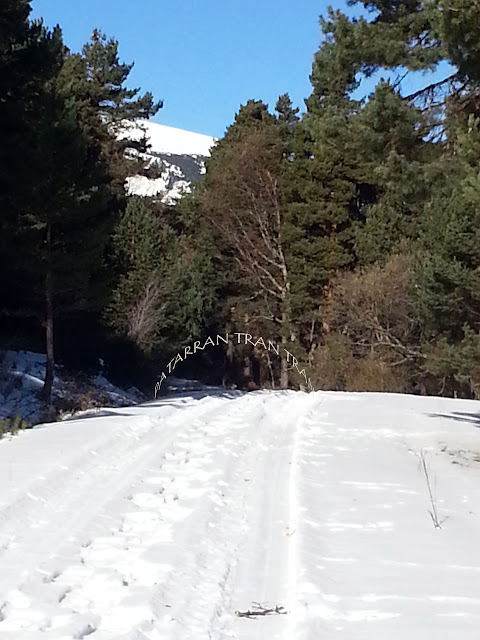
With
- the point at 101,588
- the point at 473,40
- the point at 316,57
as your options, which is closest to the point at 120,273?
the point at 316,57

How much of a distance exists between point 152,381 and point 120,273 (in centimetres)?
375

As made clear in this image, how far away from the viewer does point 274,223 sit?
3531 centimetres

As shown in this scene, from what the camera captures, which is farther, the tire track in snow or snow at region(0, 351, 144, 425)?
snow at region(0, 351, 144, 425)

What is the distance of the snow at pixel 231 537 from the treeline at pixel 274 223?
3.53 metres

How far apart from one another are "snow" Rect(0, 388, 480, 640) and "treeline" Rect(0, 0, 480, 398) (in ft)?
11.6

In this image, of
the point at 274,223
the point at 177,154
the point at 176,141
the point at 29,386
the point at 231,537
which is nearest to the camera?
the point at 231,537

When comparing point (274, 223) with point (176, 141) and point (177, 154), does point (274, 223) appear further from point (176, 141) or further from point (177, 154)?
point (176, 141)

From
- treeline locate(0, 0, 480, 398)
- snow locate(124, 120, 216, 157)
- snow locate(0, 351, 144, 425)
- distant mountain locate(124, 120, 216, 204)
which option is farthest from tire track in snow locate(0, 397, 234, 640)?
snow locate(124, 120, 216, 157)

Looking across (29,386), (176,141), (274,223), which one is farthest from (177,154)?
(29,386)

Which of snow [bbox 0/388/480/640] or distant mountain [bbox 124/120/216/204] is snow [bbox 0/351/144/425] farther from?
distant mountain [bbox 124/120/216/204]

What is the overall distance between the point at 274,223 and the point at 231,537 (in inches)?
1207

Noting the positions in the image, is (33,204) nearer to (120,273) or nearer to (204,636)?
(120,273)

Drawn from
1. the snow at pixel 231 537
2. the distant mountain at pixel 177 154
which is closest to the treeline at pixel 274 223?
the snow at pixel 231 537

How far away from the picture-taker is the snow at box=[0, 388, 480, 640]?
382 cm
